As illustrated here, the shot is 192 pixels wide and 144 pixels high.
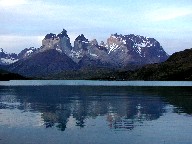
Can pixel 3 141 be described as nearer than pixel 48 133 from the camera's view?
Yes

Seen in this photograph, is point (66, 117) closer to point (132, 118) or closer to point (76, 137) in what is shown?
point (132, 118)

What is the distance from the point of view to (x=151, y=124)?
6762 centimetres

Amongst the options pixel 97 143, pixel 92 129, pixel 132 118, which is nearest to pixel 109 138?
pixel 97 143

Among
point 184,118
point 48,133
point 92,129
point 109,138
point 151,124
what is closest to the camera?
point 109,138

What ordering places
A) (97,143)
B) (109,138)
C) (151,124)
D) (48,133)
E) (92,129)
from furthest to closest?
(151,124) → (92,129) → (48,133) → (109,138) → (97,143)

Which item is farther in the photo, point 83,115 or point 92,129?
point 83,115

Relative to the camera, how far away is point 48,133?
57.1 meters

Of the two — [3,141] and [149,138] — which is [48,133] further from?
[149,138]

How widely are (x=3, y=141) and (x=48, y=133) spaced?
8.62 meters

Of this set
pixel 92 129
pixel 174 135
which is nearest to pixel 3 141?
pixel 92 129

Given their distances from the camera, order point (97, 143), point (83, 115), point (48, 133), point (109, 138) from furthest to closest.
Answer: point (83, 115), point (48, 133), point (109, 138), point (97, 143)

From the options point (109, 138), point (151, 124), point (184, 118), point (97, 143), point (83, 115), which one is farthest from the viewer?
point (83, 115)

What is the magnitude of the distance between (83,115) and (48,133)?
26036mm

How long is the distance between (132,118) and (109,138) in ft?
81.6
